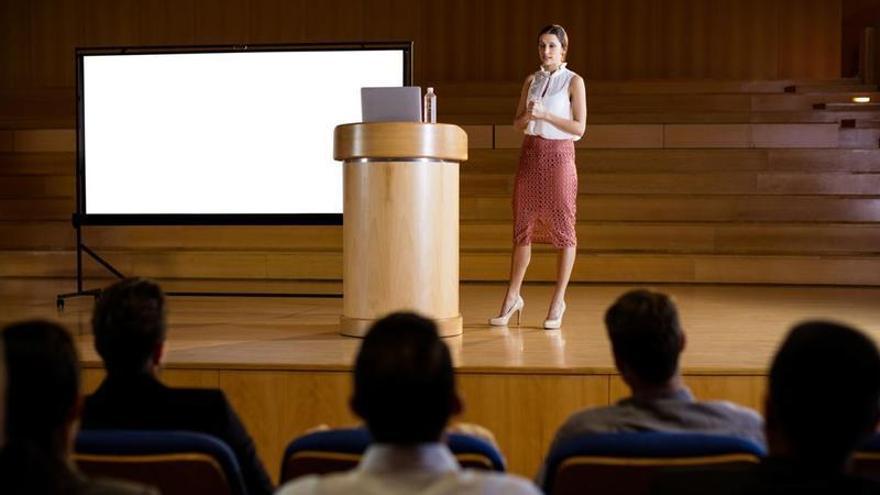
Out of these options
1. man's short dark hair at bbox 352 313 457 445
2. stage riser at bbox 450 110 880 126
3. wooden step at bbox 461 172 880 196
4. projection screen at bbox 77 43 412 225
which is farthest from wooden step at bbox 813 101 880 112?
man's short dark hair at bbox 352 313 457 445

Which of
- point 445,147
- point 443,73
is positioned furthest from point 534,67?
point 445,147

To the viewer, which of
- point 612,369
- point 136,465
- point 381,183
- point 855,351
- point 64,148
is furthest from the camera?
point 64,148

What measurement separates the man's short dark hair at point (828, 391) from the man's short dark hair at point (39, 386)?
34.3 inches

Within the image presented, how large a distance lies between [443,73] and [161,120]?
5.00 m

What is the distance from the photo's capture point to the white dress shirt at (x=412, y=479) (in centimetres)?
126

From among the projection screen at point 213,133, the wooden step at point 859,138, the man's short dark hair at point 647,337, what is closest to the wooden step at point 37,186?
the projection screen at point 213,133

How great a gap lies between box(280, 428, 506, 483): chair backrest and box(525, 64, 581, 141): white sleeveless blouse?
2663 mm

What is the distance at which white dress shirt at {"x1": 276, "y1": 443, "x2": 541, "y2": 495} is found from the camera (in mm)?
1264

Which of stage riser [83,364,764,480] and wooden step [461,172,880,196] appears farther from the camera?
wooden step [461,172,880,196]

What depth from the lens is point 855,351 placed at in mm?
1268

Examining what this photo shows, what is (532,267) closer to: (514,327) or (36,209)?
(514,327)

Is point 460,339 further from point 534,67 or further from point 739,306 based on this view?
point 534,67

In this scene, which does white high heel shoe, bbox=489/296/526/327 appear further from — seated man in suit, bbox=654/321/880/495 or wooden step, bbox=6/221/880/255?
seated man in suit, bbox=654/321/880/495

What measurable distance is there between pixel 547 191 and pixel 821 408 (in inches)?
119
